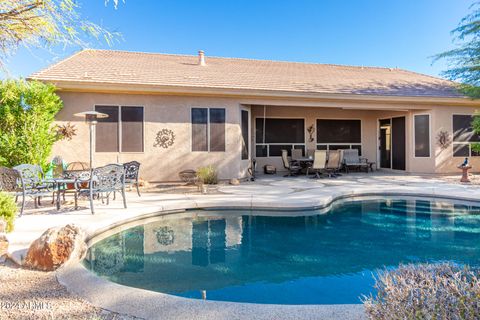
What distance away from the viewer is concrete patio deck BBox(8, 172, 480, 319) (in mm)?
2311

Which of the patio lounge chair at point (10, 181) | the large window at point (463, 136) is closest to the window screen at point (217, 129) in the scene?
the patio lounge chair at point (10, 181)

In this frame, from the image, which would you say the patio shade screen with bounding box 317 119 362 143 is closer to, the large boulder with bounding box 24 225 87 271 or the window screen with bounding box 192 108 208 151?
the window screen with bounding box 192 108 208 151

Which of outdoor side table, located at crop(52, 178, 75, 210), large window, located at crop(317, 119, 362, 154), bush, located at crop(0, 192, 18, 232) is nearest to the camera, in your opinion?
bush, located at crop(0, 192, 18, 232)

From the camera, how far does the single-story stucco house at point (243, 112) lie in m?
9.72

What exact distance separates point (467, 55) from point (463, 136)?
10.7 ft

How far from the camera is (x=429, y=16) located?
48.8ft

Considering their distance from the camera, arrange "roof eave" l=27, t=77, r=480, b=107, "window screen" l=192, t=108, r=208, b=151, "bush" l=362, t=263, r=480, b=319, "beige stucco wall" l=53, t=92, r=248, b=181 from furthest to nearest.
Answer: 1. "window screen" l=192, t=108, r=208, b=151
2. "beige stucco wall" l=53, t=92, r=248, b=181
3. "roof eave" l=27, t=77, r=480, b=107
4. "bush" l=362, t=263, r=480, b=319

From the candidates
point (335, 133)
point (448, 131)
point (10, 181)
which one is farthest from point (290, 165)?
point (10, 181)

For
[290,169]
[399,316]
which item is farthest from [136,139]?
[399,316]

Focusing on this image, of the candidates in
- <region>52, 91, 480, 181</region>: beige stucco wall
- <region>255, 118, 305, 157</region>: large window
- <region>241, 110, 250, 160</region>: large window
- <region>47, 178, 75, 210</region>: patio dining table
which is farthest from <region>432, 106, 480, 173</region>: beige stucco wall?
<region>47, 178, 75, 210</region>: patio dining table

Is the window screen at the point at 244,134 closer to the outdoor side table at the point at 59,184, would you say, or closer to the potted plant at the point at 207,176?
the potted plant at the point at 207,176

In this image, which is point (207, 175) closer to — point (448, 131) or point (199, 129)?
point (199, 129)

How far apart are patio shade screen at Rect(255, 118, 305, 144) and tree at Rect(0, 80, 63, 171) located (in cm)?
811

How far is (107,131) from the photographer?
9742 mm
